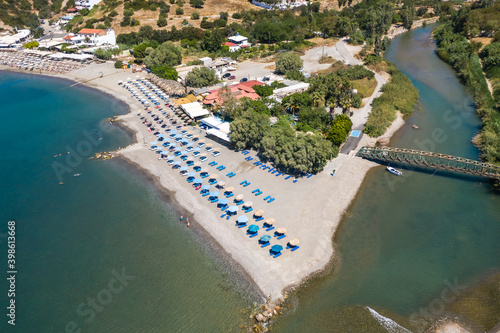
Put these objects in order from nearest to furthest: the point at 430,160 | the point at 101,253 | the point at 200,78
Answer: the point at 101,253 < the point at 430,160 < the point at 200,78

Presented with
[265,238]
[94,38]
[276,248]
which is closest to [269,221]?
[265,238]

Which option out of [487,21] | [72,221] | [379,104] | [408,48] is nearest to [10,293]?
[72,221]

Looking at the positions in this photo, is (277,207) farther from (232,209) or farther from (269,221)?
(232,209)

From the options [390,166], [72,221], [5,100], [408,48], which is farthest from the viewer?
[408,48]

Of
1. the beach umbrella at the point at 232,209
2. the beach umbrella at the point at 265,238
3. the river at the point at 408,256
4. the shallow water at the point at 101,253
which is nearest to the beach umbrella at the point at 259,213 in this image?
the beach umbrella at the point at 232,209

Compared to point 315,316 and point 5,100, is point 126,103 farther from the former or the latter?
point 315,316
